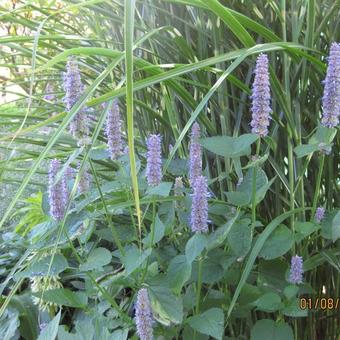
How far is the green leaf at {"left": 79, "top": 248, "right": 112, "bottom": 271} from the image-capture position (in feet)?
2.95

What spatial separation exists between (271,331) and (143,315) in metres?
0.24

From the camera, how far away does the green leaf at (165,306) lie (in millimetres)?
854

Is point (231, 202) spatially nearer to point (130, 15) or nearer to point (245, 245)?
point (245, 245)

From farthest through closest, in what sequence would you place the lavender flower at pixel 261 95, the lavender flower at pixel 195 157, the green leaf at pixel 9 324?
the green leaf at pixel 9 324
the lavender flower at pixel 195 157
the lavender flower at pixel 261 95

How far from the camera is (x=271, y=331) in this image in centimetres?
94

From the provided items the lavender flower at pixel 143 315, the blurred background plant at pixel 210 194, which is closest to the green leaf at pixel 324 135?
the blurred background plant at pixel 210 194

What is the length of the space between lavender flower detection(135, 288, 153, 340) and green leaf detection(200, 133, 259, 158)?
0.24 meters

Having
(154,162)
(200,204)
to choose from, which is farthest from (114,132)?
(200,204)

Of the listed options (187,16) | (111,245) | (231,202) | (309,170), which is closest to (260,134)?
(231,202)

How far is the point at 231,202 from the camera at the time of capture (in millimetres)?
903

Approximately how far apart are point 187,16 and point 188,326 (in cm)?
67
